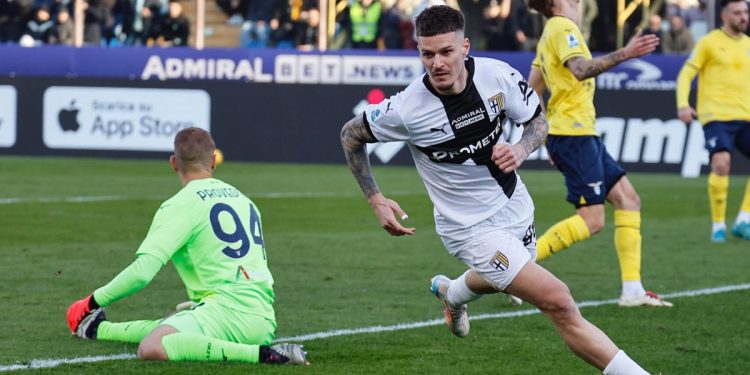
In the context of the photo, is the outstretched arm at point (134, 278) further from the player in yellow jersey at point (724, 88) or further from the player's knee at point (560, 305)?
the player in yellow jersey at point (724, 88)

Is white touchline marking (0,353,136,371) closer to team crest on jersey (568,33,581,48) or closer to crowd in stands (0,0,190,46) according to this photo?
team crest on jersey (568,33,581,48)

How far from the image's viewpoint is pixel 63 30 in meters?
27.9

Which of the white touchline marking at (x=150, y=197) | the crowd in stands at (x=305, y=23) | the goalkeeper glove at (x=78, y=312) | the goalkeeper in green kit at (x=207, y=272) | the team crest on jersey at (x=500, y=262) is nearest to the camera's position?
the team crest on jersey at (x=500, y=262)

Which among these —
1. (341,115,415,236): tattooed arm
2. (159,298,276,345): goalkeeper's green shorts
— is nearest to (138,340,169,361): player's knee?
(159,298,276,345): goalkeeper's green shorts

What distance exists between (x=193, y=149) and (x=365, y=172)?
1.03m

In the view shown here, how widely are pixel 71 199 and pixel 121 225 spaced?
2.65 meters

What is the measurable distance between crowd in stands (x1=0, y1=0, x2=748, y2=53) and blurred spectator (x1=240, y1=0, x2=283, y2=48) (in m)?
0.02

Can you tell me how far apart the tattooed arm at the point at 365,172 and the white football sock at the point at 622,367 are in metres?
1.06

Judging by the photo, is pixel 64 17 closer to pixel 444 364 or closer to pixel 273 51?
pixel 273 51

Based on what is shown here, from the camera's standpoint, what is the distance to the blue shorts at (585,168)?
967 cm

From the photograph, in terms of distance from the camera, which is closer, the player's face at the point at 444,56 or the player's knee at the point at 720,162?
the player's face at the point at 444,56

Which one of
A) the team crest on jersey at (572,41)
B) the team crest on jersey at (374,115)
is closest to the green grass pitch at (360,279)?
the team crest on jersey at (374,115)

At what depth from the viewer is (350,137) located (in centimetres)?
663

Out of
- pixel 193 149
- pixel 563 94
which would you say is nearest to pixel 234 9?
pixel 563 94
